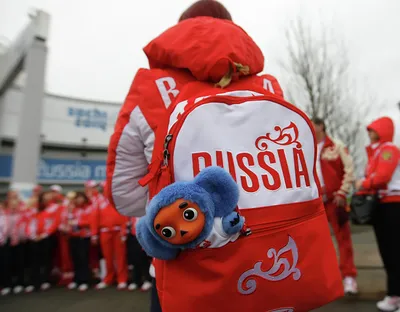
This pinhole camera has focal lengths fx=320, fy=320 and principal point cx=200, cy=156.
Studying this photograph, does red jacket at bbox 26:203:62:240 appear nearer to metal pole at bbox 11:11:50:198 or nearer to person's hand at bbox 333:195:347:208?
metal pole at bbox 11:11:50:198

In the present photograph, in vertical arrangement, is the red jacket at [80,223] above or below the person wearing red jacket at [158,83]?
below

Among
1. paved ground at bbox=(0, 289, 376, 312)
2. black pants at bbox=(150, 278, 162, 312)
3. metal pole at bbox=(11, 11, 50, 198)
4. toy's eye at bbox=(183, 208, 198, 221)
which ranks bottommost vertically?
paved ground at bbox=(0, 289, 376, 312)

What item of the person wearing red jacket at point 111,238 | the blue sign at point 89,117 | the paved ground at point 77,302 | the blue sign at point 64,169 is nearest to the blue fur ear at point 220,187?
the paved ground at point 77,302

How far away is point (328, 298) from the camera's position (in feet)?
4.11

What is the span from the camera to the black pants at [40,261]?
18.8ft

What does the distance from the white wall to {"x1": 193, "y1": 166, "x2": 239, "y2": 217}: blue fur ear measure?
20.7m

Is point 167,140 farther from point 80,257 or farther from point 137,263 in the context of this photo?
point 80,257

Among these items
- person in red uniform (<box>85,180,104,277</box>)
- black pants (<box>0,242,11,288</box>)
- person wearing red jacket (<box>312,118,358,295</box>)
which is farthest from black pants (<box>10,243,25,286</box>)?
person wearing red jacket (<box>312,118,358,295</box>)

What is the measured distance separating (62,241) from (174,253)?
6.00m

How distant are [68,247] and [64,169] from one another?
15725 mm

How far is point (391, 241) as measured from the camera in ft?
10.0

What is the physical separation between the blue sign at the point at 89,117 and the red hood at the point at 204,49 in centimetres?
2176

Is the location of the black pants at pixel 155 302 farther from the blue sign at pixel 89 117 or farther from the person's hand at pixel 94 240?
the blue sign at pixel 89 117

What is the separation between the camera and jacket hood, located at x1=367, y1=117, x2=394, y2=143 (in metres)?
3.28
